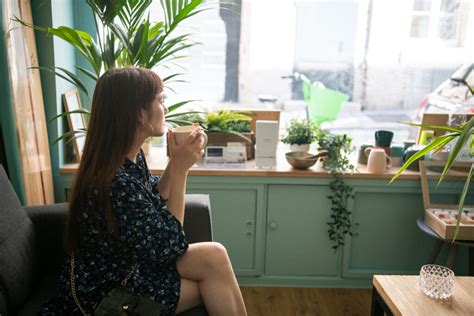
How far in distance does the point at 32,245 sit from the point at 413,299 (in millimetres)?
1326

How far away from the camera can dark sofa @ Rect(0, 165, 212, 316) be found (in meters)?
1.80

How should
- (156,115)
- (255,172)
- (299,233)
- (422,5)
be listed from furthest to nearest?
(422,5)
(299,233)
(255,172)
(156,115)

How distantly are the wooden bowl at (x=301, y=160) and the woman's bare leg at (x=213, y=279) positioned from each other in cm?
104

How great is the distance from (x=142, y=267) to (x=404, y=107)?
2.19m

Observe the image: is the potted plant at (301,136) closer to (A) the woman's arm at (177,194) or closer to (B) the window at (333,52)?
(B) the window at (333,52)

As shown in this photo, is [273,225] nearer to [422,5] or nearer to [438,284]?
[438,284]

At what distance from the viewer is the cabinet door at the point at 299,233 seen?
2.88 metres

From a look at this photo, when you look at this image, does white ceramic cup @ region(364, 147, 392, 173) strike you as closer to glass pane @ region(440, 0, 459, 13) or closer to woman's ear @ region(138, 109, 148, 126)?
glass pane @ region(440, 0, 459, 13)

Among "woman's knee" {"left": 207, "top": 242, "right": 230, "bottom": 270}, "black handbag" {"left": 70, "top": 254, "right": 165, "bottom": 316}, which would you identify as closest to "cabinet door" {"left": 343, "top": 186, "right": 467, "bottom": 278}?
"woman's knee" {"left": 207, "top": 242, "right": 230, "bottom": 270}

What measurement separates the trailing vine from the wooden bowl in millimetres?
71

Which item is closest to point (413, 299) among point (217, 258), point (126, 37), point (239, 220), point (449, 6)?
point (217, 258)

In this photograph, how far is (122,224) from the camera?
5.69 ft

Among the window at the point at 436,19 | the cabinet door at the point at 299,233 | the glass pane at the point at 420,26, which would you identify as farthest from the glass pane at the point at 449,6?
the cabinet door at the point at 299,233

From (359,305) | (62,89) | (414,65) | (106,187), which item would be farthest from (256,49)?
(106,187)
